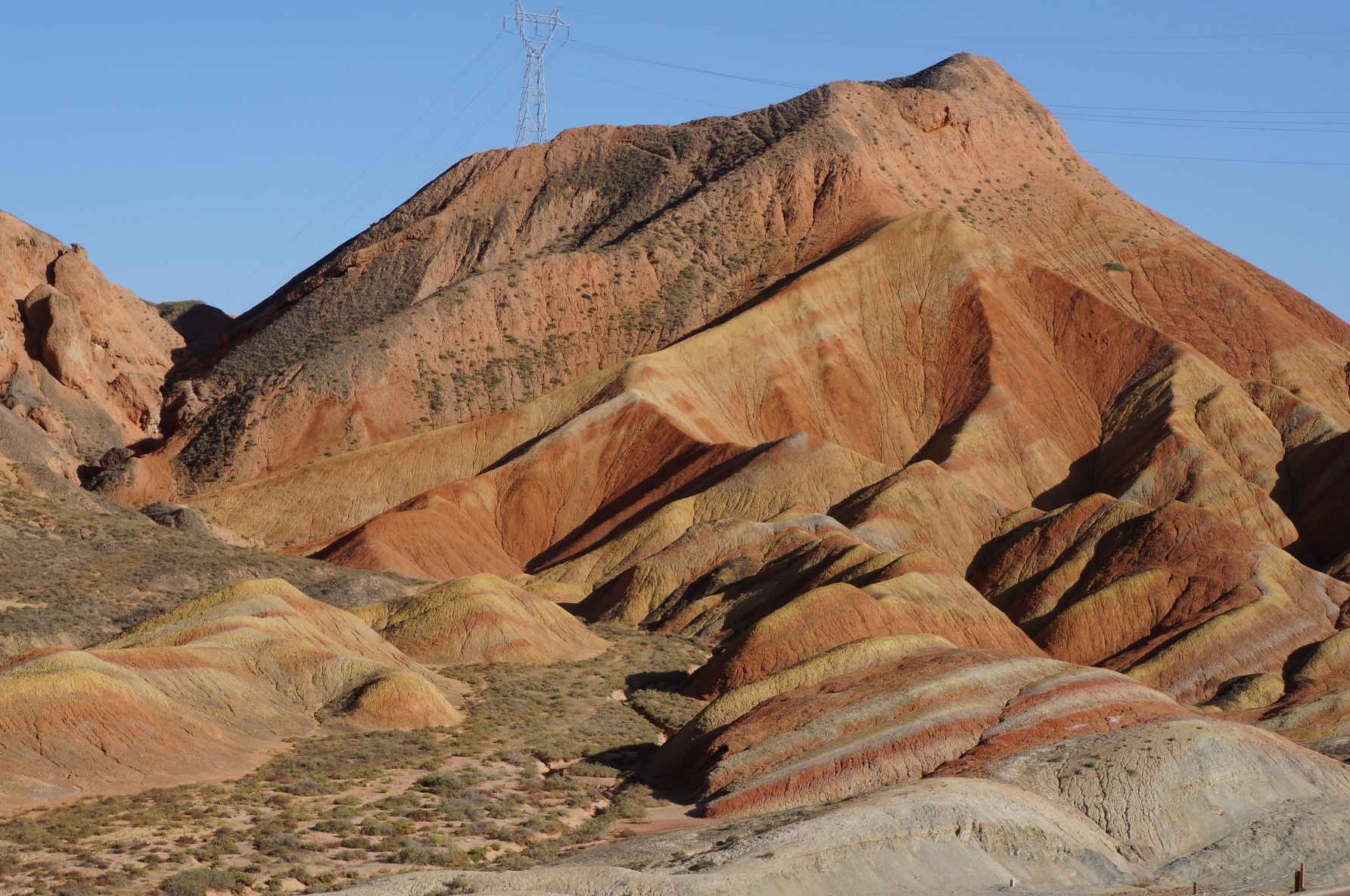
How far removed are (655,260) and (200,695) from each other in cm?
8478

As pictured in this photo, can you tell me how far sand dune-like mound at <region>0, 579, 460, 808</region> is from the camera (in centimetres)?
3684

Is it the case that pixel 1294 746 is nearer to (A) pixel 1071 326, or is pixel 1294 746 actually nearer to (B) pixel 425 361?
(A) pixel 1071 326

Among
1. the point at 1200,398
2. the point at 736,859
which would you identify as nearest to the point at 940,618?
the point at 736,859

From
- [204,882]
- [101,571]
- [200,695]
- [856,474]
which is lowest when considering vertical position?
[204,882]

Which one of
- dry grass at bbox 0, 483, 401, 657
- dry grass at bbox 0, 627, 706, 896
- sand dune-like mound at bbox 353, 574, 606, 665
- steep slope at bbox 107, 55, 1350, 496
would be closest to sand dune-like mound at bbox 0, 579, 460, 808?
dry grass at bbox 0, 627, 706, 896

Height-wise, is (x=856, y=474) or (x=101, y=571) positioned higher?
(x=856, y=474)

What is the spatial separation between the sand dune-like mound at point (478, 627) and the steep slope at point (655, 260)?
151 ft

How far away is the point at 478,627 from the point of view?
204 ft

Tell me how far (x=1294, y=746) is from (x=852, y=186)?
9358cm

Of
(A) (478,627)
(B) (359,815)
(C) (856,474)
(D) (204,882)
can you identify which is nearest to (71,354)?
(C) (856,474)

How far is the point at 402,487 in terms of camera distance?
103 metres

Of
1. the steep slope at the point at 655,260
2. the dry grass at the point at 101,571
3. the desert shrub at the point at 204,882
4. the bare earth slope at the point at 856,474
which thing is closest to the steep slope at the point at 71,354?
the bare earth slope at the point at 856,474

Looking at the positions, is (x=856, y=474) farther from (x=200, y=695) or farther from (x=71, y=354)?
(x=200, y=695)

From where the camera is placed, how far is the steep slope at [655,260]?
113 m
